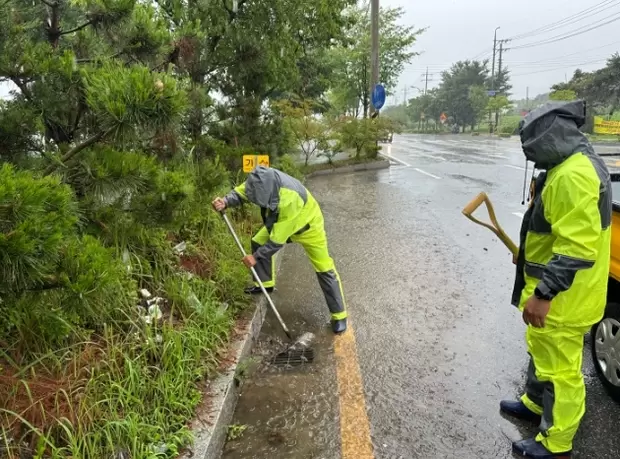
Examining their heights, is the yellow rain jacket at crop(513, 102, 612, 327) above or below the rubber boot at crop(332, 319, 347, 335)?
above

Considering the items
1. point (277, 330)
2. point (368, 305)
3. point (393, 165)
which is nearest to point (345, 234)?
point (368, 305)

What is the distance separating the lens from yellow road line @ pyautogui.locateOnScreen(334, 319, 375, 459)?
97.6 inches

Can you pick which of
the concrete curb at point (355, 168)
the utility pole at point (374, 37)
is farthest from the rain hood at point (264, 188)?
the utility pole at point (374, 37)

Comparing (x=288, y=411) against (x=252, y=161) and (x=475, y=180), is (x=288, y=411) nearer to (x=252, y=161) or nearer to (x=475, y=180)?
(x=252, y=161)

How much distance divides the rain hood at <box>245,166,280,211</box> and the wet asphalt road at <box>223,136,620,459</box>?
111 centimetres

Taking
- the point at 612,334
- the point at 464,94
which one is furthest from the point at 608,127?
the point at 464,94

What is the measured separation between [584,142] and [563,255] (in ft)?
1.90

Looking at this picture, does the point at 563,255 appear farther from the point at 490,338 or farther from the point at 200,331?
the point at 200,331

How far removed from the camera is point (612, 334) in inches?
113

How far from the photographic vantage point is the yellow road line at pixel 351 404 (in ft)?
8.13

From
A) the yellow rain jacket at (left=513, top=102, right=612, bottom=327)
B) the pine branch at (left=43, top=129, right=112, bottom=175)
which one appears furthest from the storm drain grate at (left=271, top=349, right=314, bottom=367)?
the pine branch at (left=43, top=129, right=112, bottom=175)

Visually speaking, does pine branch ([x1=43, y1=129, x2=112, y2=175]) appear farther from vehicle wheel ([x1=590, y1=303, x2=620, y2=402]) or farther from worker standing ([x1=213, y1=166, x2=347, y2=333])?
vehicle wheel ([x1=590, y1=303, x2=620, y2=402])

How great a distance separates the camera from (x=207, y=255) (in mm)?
4414

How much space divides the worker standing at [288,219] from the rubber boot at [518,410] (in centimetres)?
141
